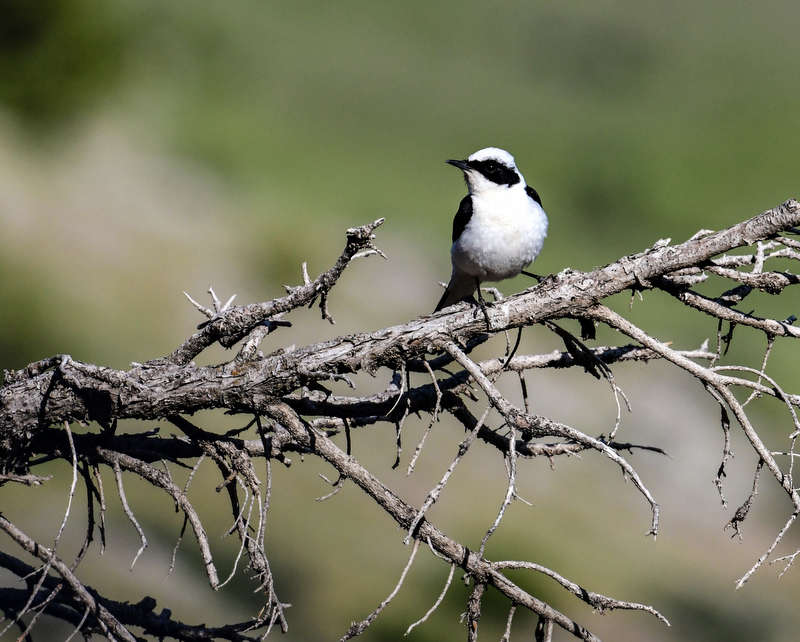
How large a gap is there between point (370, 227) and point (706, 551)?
8.35m

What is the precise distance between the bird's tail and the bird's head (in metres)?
0.56

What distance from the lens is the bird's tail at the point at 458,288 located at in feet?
15.9

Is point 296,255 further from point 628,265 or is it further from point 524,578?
point 628,265

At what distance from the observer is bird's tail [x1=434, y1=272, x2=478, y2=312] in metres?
4.83

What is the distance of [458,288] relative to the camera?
4.95 meters

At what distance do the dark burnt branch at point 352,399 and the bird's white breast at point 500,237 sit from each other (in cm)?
72

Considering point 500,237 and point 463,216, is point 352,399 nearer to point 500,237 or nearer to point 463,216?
point 500,237

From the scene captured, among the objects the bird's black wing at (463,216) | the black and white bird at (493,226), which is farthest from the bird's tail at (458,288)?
the bird's black wing at (463,216)

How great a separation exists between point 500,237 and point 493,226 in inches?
3.7

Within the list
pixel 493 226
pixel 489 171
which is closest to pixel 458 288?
pixel 493 226

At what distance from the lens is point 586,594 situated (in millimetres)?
3312

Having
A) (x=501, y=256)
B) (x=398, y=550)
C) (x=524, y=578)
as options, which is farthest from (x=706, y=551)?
(x=501, y=256)

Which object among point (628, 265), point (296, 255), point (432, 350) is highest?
point (296, 255)

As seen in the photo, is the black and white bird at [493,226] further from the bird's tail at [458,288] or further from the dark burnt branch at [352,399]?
the dark burnt branch at [352,399]
